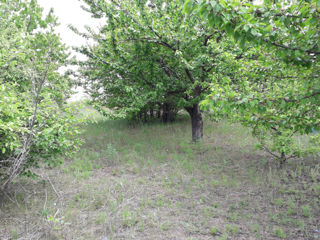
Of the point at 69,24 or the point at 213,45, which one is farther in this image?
the point at 69,24

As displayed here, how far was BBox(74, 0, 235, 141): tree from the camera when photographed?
6.37 meters

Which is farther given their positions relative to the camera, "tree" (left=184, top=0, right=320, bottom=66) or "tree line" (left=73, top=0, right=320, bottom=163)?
"tree line" (left=73, top=0, right=320, bottom=163)

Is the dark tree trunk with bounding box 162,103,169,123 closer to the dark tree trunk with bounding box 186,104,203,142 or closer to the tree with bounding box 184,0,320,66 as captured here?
the dark tree trunk with bounding box 186,104,203,142

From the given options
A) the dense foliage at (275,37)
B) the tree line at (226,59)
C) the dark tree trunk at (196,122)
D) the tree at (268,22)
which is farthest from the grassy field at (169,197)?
the tree at (268,22)

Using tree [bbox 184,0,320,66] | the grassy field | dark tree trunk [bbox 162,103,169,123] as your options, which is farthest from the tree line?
dark tree trunk [bbox 162,103,169,123]

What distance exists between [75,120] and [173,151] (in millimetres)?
4490

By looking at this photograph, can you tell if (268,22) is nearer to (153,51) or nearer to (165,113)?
(153,51)

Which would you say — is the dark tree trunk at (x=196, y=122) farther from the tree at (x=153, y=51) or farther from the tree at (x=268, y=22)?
the tree at (x=268, y=22)

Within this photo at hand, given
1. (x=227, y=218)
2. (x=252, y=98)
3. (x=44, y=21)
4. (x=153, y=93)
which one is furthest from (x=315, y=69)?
(x=44, y=21)

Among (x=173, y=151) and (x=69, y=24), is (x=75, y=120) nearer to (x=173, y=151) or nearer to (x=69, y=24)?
(x=173, y=151)

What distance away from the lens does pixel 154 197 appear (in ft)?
16.1

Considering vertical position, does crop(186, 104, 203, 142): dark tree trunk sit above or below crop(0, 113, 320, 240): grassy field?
above

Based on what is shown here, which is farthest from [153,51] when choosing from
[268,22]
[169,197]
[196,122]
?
[268,22]

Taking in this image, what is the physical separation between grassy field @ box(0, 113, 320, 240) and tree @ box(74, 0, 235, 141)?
205 cm
